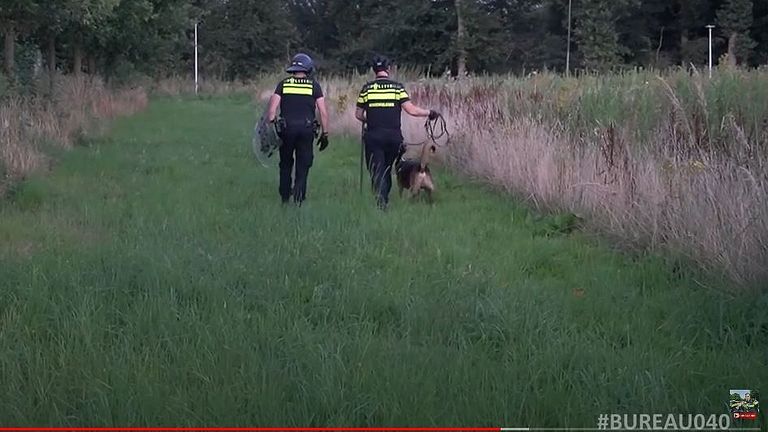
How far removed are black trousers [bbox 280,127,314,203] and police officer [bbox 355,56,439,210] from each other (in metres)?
0.76

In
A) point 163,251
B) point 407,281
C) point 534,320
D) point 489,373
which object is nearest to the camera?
point 489,373

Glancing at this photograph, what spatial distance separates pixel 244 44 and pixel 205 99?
16217 mm

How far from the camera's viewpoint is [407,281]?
6.45m

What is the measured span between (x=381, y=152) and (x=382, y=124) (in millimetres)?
340

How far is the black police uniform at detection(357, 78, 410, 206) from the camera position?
10594 mm

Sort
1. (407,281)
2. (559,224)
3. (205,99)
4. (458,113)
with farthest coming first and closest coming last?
1. (205,99)
2. (458,113)
3. (559,224)
4. (407,281)

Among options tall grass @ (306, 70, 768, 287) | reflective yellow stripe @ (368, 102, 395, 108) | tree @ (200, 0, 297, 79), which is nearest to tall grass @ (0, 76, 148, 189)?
reflective yellow stripe @ (368, 102, 395, 108)

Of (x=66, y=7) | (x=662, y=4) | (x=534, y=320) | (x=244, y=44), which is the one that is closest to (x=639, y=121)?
(x=534, y=320)

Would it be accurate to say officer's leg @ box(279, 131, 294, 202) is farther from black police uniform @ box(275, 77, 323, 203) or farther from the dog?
the dog

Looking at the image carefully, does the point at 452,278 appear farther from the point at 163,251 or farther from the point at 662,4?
the point at 662,4

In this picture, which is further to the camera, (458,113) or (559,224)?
(458,113)

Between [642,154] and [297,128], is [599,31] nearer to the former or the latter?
[297,128]

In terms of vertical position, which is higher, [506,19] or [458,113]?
[506,19]

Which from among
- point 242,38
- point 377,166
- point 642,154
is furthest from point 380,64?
point 242,38
